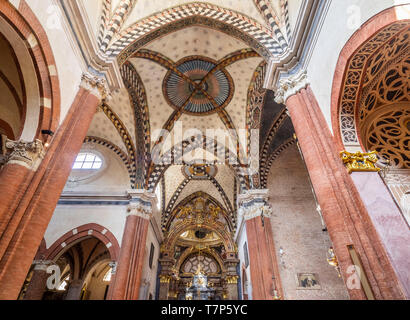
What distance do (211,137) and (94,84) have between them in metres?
7.63

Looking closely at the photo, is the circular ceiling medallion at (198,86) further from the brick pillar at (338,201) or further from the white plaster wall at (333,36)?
the white plaster wall at (333,36)

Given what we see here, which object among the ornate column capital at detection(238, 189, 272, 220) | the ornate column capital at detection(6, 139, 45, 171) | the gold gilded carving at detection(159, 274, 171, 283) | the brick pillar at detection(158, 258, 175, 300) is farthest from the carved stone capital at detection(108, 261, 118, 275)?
the ornate column capital at detection(6, 139, 45, 171)

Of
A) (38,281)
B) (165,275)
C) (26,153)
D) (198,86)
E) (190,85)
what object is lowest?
(38,281)

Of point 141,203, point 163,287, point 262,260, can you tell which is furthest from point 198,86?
point 163,287

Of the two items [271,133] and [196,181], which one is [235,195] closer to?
[196,181]

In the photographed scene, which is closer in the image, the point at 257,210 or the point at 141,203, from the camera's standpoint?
the point at 257,210

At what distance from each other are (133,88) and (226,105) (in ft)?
13.9

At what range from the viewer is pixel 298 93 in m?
5.96

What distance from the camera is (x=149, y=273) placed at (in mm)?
13125

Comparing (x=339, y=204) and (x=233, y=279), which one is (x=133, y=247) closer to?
(x=339, y=204)

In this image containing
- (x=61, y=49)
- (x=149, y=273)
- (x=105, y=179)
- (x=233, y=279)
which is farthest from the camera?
(x=233, y=279)

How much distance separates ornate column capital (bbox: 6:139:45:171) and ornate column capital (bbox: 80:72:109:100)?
6.93 ft
